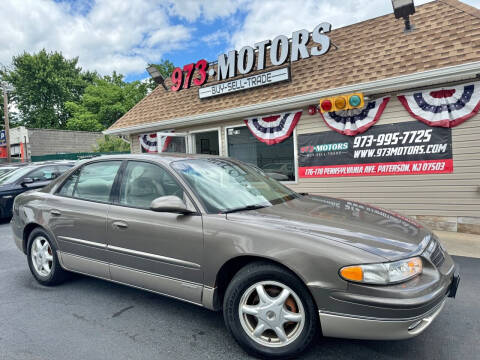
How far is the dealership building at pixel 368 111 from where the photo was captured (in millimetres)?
6074

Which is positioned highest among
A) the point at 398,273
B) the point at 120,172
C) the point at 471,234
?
the point at 120,172

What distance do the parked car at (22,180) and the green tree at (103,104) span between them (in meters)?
28.5

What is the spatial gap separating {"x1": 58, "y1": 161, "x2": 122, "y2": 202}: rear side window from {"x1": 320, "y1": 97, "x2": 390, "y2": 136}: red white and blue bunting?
5090 millimetres

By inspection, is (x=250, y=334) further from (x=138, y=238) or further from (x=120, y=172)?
(x=120, y=172)

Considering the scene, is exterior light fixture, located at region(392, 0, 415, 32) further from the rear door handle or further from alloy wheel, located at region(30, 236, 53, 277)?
alloy wheel, located at region(30, 236, 53, 277)

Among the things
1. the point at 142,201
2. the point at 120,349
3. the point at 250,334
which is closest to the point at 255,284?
the point at 250,334

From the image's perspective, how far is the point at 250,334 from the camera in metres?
2.42

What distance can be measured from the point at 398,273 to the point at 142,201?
216 centimetres

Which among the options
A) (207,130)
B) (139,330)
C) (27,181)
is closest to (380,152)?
(207,130)

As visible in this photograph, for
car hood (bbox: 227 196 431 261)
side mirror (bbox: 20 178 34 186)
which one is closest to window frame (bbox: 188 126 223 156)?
side mirror (bbox: 20 178 34 186)

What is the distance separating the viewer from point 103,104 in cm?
3700

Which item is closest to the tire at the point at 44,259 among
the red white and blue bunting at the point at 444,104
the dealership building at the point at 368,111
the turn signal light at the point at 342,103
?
the dealership building at the point at 368,111

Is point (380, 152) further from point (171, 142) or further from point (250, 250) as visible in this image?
point (171, 142)

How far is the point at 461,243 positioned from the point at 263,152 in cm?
462
